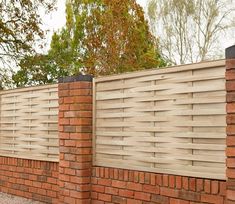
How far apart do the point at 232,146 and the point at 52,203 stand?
3.17 metres

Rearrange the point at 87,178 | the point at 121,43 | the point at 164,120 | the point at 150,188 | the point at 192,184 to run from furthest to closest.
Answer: the point at 121,43, the point at 87,178, the point at 150,188, the point at 164,120, the point at 192,184

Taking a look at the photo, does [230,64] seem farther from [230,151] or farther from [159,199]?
[159,199]

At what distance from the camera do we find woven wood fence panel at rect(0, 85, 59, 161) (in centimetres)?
595

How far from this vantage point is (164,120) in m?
4.30

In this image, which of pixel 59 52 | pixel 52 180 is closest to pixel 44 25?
pixel 59 52

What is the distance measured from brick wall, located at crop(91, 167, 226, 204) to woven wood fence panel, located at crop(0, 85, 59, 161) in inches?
43.2

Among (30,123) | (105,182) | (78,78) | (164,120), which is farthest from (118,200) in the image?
(30,123)

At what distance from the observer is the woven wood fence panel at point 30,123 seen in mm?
5945

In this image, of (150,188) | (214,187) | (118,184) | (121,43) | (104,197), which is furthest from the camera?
(121,43)

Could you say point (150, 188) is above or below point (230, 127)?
below

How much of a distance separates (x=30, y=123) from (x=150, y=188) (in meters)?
2.65

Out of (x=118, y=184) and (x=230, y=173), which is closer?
(x=230, y=173)

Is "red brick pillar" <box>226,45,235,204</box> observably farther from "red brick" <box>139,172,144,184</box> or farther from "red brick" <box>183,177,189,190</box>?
"red brick" <box>139,172,144,184</box>

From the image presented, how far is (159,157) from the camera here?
4.34 metres
